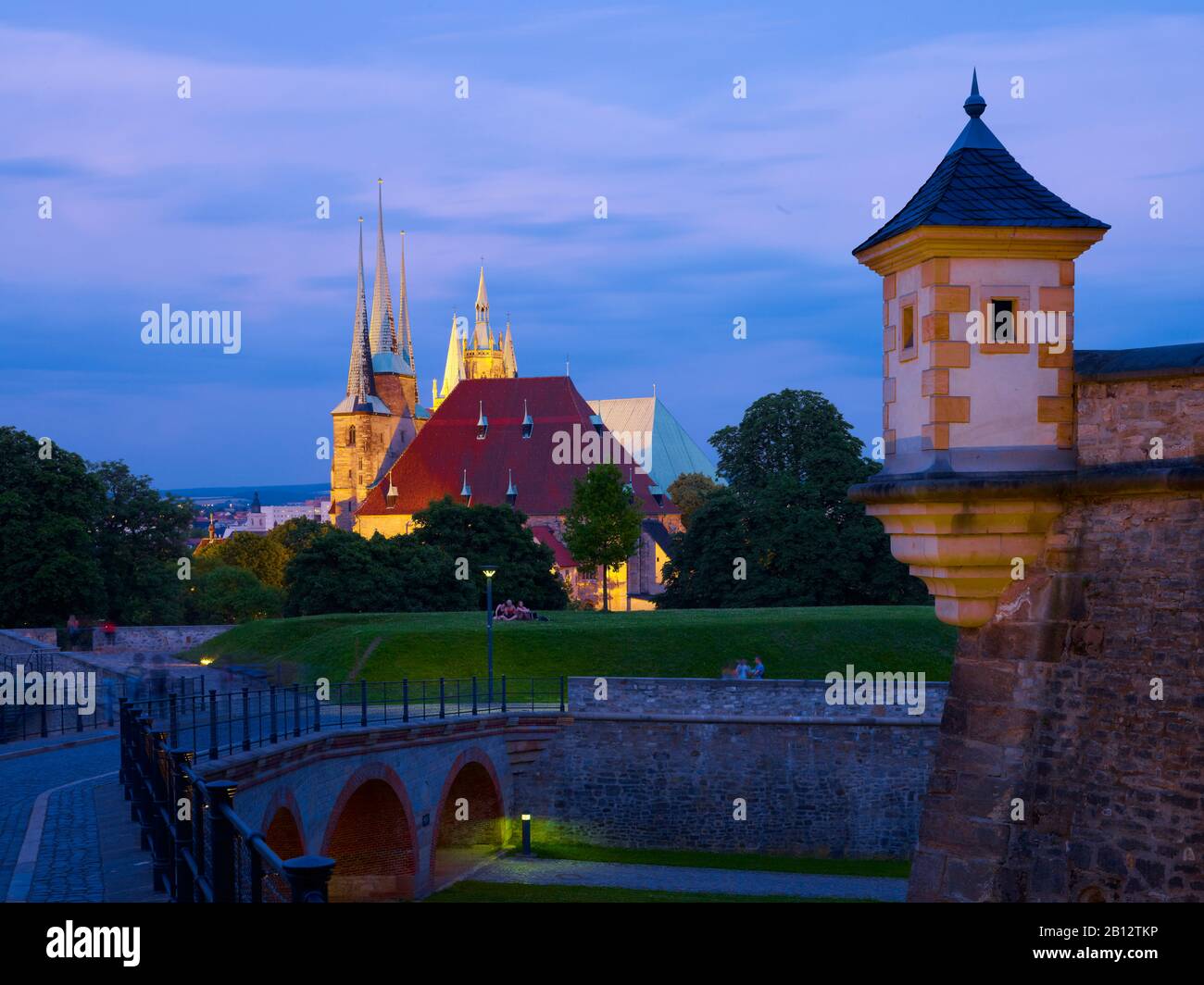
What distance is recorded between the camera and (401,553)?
57.1 metres

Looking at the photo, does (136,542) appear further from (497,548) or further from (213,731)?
(213,731)

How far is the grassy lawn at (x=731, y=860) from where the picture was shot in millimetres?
31266

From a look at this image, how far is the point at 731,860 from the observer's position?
32625 mm

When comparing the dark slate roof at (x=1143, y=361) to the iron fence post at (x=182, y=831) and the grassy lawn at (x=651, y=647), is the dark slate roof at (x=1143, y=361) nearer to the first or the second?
the iron fence post at (x=182, y=831)

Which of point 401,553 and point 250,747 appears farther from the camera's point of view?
point 401,553

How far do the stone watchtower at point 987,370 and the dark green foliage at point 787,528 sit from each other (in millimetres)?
39072

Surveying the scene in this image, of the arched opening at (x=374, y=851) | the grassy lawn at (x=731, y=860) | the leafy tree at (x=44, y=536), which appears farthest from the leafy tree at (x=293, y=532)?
the arched opening at (x=374, y=851)


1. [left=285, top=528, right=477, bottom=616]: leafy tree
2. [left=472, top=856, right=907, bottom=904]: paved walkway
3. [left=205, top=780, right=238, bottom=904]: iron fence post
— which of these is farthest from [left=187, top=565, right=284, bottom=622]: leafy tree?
[left=205, top=780, right=238, bottom=904]: iron fence post

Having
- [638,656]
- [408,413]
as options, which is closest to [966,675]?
[638,656]

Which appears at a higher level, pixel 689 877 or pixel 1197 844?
pixel 1197 844

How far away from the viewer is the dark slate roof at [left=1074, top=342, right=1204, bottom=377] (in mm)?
9758
